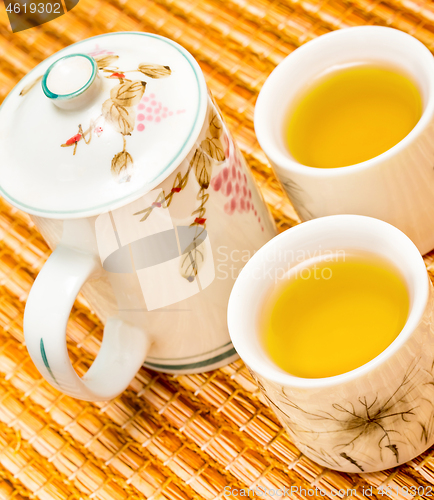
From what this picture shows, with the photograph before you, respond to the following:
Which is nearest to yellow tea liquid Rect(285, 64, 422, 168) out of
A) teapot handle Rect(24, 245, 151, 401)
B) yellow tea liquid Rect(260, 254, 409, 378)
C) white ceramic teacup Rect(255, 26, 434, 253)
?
white ceramic teacup Rect(255, 26, 434, 253)

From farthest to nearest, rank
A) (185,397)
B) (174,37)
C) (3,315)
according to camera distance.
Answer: (174,37) → (3,315) → (185,397)

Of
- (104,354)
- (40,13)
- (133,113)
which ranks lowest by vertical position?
(104,354)

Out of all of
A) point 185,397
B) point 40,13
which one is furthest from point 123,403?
point 40,13

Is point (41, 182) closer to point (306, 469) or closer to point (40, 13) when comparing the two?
point (306, 469)

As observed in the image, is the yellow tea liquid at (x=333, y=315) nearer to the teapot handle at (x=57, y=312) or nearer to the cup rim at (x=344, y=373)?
the cup rim at (x=344, y=373)
